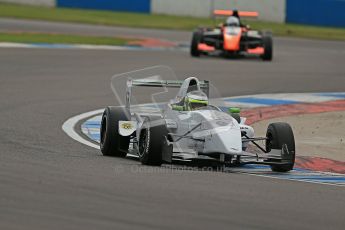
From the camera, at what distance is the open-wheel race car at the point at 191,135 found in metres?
10.7

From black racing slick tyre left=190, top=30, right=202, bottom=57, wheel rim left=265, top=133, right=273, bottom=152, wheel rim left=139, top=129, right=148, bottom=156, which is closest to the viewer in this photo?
wheel rim left=139, top=129, right=148, bottom=156

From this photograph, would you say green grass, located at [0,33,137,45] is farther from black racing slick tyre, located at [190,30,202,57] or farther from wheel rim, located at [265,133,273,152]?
wheel rim, located at [265,133,273,152]

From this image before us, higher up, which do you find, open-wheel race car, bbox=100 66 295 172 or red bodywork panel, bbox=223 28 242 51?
open-wheel race car, bbox=100 66 295 172

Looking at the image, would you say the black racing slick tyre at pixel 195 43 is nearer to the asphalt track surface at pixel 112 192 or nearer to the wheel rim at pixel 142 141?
the asphalt track surface at pixel 112 192

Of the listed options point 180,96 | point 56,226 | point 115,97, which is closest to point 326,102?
point 115,97

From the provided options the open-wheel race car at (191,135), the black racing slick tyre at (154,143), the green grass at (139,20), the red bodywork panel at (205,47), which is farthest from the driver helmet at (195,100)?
the green grass at (139,20)

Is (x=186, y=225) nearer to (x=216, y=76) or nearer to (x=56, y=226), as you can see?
(x=56, y=226)

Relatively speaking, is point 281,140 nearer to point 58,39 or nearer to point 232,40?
point 232,40

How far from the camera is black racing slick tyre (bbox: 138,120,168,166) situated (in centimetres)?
1075

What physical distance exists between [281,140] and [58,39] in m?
20.7

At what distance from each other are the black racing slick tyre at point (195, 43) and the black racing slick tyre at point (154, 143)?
53.8 ft

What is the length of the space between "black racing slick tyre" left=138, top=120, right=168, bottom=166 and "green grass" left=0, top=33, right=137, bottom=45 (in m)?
18.7

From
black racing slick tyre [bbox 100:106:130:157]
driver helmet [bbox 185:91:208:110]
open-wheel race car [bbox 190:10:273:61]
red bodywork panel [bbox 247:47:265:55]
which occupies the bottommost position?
red bodywork panel [bbox 247:47:265:55]

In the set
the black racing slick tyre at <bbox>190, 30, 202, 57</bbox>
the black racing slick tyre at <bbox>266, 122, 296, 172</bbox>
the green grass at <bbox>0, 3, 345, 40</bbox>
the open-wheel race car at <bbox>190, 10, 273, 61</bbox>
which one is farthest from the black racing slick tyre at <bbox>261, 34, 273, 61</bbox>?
the black racing slick tyre at <bbox>266, 122, 296, 172</bbox>
